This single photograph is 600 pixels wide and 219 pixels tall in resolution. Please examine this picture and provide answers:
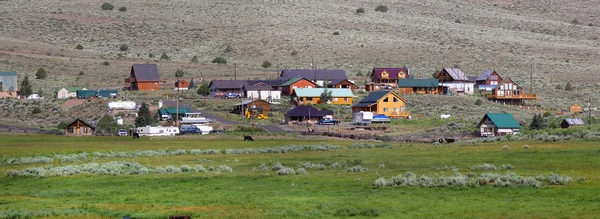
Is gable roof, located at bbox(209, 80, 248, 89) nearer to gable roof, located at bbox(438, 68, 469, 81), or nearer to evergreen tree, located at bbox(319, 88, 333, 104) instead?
evergreen tree, located at bbox(319, 88, 333, 104)

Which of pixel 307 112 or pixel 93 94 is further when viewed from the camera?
pixel 93 94

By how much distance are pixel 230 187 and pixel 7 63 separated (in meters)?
107

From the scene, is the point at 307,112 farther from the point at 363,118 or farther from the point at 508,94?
the point at 508,94

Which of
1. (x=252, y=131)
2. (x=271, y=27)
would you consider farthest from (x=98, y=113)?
(x=271, y=27)

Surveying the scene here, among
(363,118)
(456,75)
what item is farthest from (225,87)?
(456,75)

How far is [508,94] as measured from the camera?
379 ft

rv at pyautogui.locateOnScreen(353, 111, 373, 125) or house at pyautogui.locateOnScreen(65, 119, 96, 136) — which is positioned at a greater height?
rv at pyautogui.locateOnScreen(353, 111, 373, 125)

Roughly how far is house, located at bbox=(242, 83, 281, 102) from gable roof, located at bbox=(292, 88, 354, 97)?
387 centimetres

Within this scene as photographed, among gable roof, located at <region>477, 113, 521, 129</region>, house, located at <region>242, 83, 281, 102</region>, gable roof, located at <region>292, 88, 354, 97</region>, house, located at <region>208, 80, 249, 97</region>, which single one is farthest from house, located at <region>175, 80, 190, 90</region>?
gable roof, located at <region>477, 113, 521, 129</region>

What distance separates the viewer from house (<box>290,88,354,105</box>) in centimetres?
10986

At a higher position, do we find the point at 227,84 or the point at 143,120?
the point at 227,84

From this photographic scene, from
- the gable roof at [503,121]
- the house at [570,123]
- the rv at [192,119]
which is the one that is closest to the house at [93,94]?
the rv at [192,119]

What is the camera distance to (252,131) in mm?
82562

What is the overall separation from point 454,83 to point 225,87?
100 feet
